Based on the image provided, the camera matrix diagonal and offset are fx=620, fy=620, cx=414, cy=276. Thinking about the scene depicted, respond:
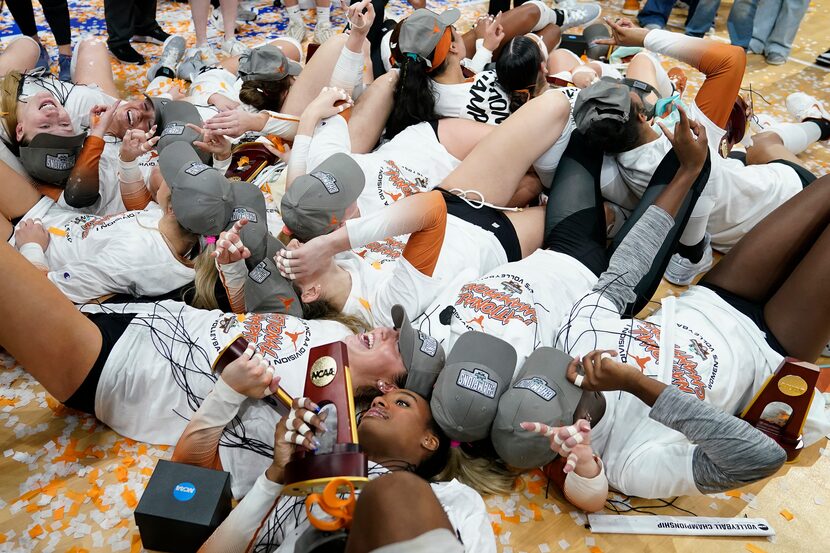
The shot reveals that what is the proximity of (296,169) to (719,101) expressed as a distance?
1652 mm

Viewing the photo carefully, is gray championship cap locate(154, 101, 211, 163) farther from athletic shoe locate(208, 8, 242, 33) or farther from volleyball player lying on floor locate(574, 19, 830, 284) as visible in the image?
athletic shoe locate(208, 8, 242, 33)

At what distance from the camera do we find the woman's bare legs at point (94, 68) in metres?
3.22

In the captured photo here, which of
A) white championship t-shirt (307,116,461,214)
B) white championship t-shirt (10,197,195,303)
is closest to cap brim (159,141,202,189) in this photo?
white championship t-shirt (10,197,195,303)

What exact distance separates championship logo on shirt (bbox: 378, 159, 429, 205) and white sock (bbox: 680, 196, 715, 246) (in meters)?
1.04

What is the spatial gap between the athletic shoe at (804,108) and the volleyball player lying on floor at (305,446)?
280cm

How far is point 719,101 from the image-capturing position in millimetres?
2406

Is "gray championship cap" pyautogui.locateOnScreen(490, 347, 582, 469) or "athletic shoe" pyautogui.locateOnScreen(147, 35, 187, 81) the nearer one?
"gray championship cap" pyautogui.locateOnScreen(490, 347, 582, 469)

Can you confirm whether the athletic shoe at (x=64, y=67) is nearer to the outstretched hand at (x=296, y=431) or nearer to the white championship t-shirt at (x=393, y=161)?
the white championship t-shirt at (x=393, y=161)

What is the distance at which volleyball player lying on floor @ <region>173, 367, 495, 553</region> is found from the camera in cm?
143

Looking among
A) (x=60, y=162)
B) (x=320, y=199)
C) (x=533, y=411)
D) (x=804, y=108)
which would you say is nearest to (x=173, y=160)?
(x=320, y=199)

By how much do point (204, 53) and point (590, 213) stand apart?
268cm

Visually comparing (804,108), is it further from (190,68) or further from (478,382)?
(190,68)

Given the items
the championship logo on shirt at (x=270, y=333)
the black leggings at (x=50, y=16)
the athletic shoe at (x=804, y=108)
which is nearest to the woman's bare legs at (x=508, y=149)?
the championship logo on shirt at (x=270, y=333)

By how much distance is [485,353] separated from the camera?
5.79 feet
